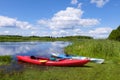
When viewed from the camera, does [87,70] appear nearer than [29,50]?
Yes

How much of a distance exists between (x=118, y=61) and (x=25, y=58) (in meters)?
8.57

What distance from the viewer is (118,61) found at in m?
21.3

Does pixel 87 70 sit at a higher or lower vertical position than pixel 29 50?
lower

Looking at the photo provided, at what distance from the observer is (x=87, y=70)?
17297 mm

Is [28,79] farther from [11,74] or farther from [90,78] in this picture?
[90,78]

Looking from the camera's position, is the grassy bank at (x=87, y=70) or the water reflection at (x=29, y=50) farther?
the water reflection at (x=29, y=50)

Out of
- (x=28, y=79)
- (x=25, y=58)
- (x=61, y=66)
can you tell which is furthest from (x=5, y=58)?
(x=28, y=79)

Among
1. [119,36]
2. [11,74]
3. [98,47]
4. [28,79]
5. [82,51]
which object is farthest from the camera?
[119,36]

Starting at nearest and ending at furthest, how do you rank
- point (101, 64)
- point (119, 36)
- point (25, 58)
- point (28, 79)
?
point (28, 79) → point (101, 64) → point (25, 58) → point (119, 36)

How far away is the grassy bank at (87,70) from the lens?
1429 cm

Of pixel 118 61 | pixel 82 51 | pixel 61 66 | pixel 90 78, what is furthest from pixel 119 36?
pixel 90 78

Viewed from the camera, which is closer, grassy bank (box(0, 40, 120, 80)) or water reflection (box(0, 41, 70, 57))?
grassy bank (box(0, 40, 120, 80))

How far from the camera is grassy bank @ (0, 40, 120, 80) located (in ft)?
46.9

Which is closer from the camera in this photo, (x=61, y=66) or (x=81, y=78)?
(x=81, y=78)
